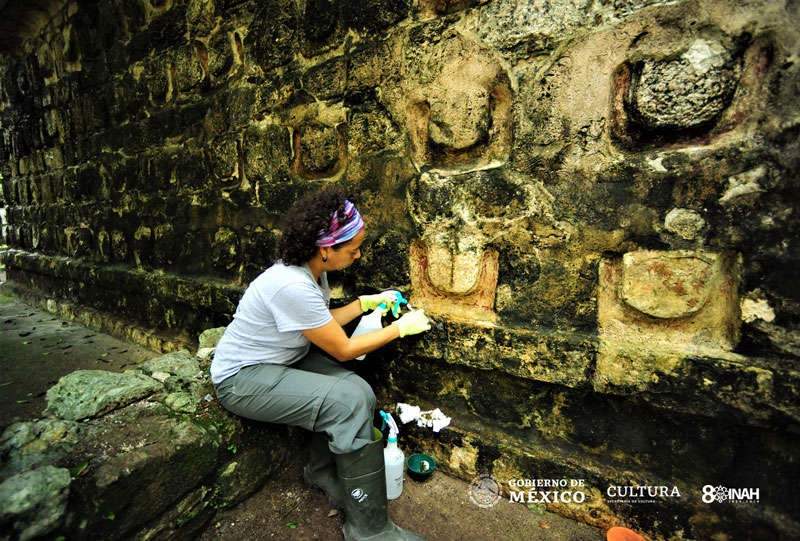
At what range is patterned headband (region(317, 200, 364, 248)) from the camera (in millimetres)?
1573

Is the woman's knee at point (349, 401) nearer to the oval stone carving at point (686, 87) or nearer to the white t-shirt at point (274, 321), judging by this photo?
the white t-shirt at point (274, 321)

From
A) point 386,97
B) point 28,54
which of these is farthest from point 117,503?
point 28,54

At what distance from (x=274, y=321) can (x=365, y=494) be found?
30.0 inches

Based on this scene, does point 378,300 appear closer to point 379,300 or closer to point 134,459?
point 379,300

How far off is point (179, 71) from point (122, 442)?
7.88 ft

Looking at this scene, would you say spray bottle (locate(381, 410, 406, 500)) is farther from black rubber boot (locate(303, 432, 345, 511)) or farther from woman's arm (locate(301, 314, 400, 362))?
woman's arm (locate(301, 314, 400, 362))

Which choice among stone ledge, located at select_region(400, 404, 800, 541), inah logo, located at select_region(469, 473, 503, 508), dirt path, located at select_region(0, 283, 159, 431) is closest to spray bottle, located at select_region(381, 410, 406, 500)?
stone ledge, located at select_region(400, 404, 800, 541)

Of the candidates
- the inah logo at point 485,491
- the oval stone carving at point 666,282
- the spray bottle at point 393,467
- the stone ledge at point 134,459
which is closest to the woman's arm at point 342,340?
the spray bottle at point 393,467

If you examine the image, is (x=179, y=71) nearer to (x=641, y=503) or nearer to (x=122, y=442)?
(x=122, y=442)

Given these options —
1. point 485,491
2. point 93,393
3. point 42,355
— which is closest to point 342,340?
A: point 485,491

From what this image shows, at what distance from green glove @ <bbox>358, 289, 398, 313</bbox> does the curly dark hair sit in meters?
0.36

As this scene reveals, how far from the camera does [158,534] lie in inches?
54.2

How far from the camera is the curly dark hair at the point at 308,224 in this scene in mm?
1552

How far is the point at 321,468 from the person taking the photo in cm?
179
